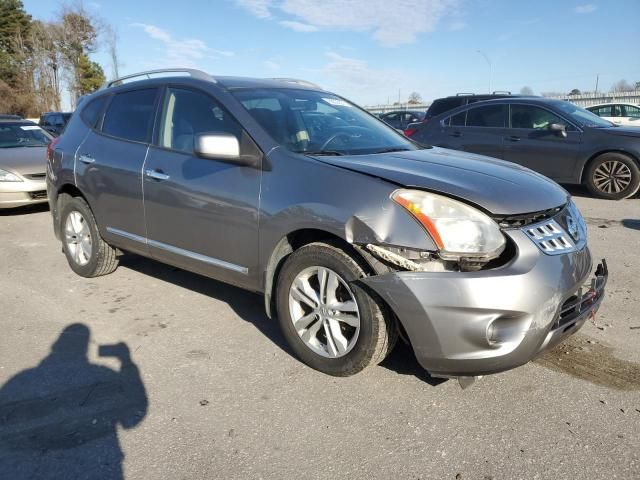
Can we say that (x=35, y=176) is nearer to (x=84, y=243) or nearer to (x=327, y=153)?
(x=84, y=243)

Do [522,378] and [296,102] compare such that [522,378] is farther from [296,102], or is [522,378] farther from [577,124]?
[577,124]

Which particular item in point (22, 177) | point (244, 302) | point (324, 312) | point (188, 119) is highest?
point (188, 119)

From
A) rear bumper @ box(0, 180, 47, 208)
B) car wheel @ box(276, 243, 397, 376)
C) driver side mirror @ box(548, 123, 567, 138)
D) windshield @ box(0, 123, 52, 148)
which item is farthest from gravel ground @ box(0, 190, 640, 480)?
windshield @ box(0, 123, 52, 148)

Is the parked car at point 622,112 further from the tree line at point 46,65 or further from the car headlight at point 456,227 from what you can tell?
the tree line at point 46,65

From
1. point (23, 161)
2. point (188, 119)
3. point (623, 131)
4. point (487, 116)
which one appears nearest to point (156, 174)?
point (188, 119)

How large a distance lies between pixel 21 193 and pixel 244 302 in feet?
18.0

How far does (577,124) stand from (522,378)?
6.94m

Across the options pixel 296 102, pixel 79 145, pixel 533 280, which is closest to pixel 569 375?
pixel 533 280

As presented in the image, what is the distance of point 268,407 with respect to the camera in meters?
2.87

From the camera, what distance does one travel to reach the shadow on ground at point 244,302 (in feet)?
10.8

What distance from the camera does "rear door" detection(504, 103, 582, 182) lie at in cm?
875

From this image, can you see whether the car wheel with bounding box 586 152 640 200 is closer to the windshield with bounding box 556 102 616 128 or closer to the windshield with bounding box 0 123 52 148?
the windshield with bounding box 556 102 616 128

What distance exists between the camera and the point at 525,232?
106 inches

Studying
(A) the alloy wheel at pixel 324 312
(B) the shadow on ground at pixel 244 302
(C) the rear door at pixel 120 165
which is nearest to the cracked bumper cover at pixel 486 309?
(A) the alloy wheel at pixel 324 312
